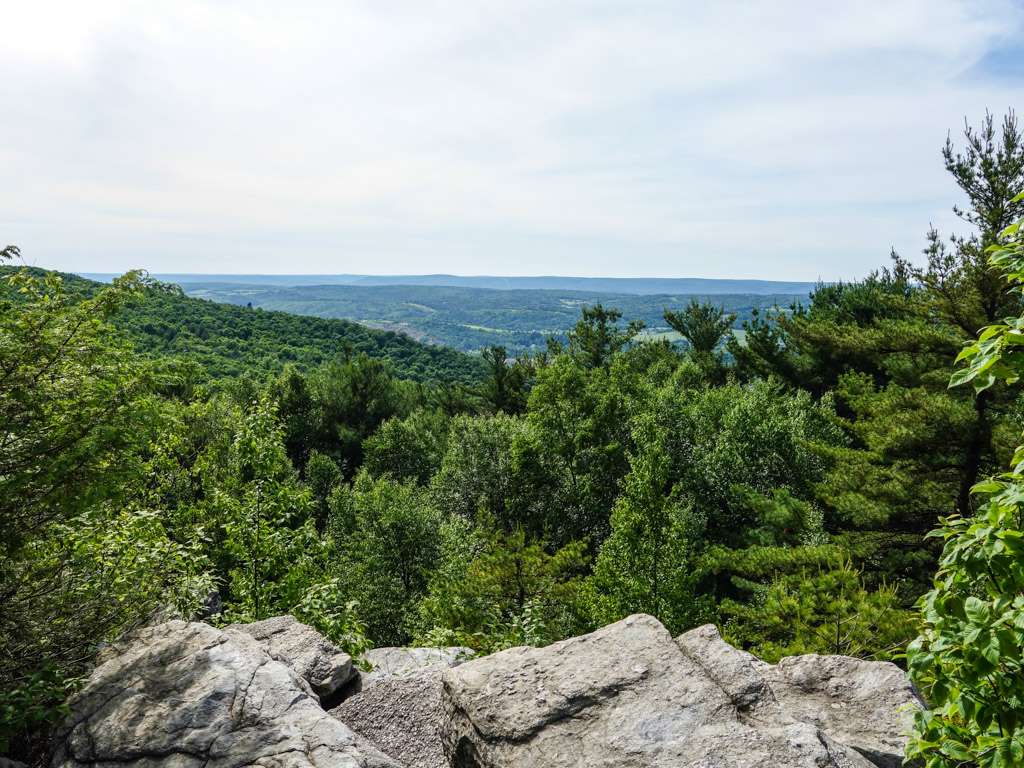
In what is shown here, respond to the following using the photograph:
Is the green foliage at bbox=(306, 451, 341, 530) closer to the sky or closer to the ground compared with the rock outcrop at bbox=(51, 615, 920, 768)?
closer to the ground

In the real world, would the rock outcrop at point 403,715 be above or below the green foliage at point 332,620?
above

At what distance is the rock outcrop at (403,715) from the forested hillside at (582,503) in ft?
9.43

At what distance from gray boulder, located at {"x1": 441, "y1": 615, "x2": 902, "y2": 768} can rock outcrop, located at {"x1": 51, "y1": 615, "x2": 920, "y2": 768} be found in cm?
1

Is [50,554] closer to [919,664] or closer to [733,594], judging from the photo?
[919,664]

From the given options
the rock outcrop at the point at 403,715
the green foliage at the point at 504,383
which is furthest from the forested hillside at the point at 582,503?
the green foliage at the point at 504,383

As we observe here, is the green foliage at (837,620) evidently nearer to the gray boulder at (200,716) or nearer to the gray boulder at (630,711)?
the gray boulder at (630,711)

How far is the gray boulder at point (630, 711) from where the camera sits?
5.37 metres

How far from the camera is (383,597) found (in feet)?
97.7

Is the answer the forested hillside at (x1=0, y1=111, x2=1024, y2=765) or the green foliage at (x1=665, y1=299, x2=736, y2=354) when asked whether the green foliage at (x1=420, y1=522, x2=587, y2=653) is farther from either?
the green foliage at (x1=665, y1=299, x2=736, y2=354)

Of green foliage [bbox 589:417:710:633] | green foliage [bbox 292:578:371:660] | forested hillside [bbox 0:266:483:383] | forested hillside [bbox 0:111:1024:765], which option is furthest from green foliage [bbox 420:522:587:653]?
forested hillside [bbox 0:266:483:383]

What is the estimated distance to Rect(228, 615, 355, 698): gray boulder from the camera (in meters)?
8.91

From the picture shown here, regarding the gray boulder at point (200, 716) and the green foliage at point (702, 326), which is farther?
the green foliage at point (702, 326)

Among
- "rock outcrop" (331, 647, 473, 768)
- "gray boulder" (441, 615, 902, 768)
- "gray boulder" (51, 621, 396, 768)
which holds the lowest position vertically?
"rock outcrop" (331, 647, 473, 768)

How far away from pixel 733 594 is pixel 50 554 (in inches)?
1121
